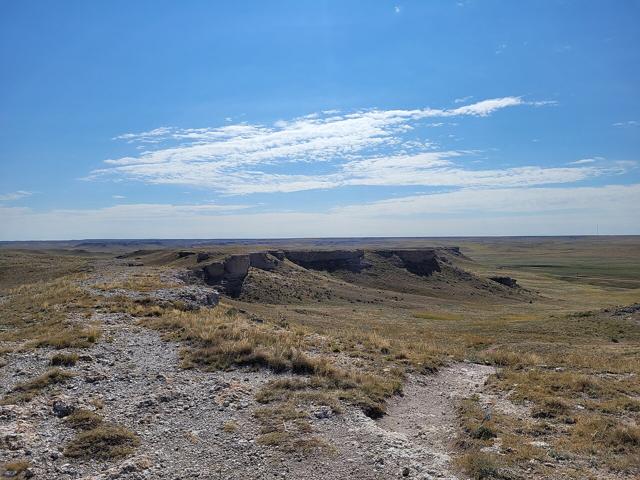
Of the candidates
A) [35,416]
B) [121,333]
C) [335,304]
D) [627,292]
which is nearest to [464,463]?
[35,416]

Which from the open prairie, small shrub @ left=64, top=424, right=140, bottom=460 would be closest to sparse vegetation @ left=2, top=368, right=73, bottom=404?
the open prairie

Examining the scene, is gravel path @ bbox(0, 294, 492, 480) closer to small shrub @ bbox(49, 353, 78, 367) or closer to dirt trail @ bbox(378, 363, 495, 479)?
dirt trail @ bbox(378, 363, 495, 479)

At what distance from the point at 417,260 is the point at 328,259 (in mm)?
15827

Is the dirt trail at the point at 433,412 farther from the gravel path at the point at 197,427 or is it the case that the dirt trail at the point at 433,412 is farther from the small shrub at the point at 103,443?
the small shrub at the point at 103,443

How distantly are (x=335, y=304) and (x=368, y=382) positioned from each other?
132 feet

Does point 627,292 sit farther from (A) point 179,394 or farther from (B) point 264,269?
(A) point 179,394

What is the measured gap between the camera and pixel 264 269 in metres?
58.3

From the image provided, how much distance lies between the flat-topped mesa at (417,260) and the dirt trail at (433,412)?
6224 cm

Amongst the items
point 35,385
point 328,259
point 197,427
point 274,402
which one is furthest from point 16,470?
point 328,259

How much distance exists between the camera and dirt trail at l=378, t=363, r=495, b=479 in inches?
352

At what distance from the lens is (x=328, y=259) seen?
7481 centimetres

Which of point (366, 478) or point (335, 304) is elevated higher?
point (366, 478)

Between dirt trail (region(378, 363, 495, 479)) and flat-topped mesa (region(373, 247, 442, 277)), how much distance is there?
62.2 meters

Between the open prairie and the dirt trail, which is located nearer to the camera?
the open prairie
